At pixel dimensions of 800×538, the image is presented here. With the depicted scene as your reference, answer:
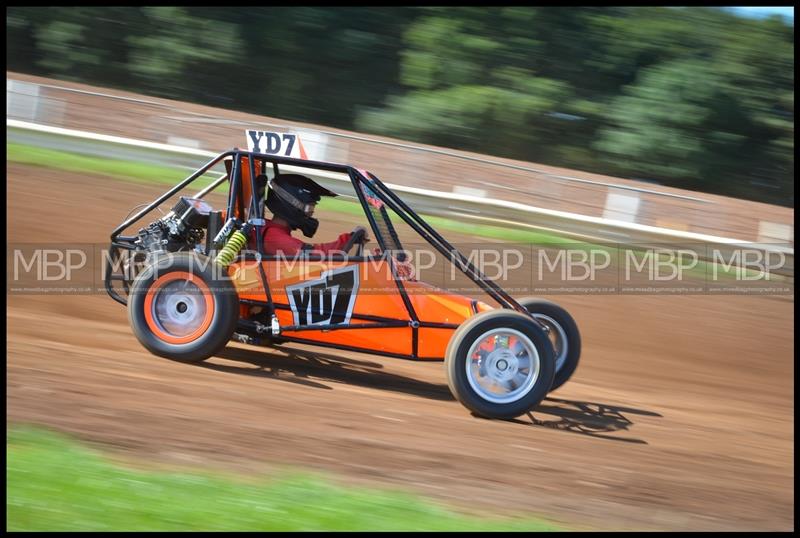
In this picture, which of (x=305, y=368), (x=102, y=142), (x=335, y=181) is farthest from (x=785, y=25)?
(x=305, y=368)

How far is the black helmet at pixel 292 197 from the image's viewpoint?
5.86 meters

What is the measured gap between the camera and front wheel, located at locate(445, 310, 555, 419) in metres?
5.22

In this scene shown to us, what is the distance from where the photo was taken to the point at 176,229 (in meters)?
6.02

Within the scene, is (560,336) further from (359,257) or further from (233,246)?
(233,246)

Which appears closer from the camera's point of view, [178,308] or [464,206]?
[178,308]

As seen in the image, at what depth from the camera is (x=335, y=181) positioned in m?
10.9

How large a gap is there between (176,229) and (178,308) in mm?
680

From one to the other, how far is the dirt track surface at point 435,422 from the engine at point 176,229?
74 centimetres

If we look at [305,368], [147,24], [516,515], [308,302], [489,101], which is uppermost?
[147,24]

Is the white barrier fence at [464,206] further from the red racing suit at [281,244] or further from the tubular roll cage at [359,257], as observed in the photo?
the red racing suit at [281,244]

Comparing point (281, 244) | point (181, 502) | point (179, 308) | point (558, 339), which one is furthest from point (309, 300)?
point (181, 502)

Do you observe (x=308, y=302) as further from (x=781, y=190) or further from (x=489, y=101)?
(x=781, y=190)

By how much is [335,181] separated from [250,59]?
13823 mm

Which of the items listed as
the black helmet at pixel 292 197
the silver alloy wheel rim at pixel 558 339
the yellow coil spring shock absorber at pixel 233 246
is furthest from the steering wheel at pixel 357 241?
the silver alloy wheel rim at pixel 558 339
